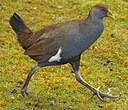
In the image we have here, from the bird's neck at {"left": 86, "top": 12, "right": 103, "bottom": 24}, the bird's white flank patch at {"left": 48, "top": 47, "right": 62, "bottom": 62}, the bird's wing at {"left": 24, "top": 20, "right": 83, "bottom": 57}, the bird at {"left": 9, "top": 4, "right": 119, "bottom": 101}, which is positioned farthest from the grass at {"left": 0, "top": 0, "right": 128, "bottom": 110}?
the bird's neck at {"left": 86, "top": 12, "right": 103, "bottom": 24}

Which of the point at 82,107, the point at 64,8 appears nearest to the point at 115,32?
the point at 64,8

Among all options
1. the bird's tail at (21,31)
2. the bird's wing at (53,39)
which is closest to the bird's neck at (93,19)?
the bird's wing at (53,39)

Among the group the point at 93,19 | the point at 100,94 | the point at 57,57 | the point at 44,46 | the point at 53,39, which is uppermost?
the point at 93,19

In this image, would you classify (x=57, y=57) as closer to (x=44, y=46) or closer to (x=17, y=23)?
(x=44, y=46)

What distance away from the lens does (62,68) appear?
8922mm

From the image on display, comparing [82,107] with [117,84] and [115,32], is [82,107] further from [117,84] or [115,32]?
[115,32]

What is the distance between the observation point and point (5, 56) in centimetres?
912

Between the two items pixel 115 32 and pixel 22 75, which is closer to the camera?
pixel 22 75

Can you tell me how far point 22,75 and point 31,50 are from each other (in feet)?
5.28

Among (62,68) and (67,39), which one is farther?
(62,68)

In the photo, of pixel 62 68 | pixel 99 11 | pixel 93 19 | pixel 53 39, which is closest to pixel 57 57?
pixel 53 39

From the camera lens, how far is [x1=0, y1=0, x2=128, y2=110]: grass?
6957 mm

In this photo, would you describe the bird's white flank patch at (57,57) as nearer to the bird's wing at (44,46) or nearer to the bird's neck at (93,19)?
the bird's wing at (44,46)

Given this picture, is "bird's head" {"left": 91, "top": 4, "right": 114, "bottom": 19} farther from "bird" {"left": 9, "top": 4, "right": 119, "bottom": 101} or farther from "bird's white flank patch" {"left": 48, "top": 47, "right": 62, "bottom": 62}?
"bird's white flank patch" {"left": 48, "top": 47, "right": 62, "bottom": 62}
